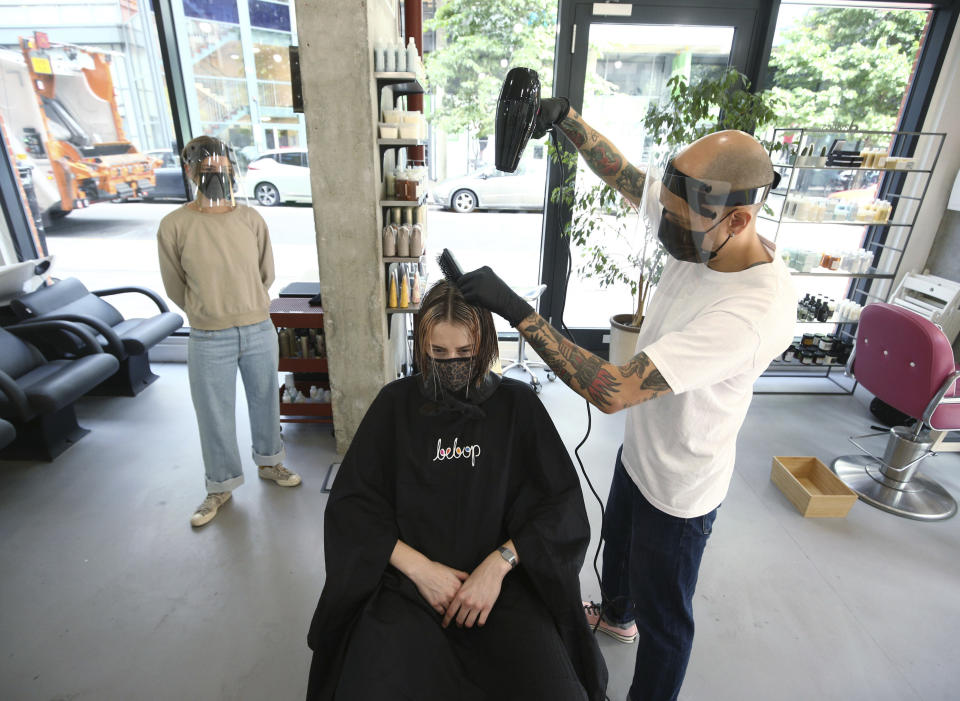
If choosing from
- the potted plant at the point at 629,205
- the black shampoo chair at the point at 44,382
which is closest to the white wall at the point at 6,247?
the black shampoo chair at the point at 44,382

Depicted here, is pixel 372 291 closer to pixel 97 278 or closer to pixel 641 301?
pixel 641 301

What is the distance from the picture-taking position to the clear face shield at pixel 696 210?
107 centimetres

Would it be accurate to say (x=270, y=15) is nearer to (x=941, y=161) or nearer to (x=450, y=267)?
(x=450, y=267)

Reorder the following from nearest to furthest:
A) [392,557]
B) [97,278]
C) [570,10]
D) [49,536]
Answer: [392,557] < [49,536] < [570,10] < [97,278]

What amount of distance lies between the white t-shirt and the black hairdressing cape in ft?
0.78

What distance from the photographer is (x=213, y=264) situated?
2.11 meters

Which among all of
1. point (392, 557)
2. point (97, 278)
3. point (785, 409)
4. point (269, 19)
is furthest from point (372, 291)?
point (97, 278)

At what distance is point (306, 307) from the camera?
9.84 ft

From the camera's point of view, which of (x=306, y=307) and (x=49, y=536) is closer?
(x=49, y=536)

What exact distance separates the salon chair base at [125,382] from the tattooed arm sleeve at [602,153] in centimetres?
320

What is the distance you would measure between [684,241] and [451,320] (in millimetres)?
572

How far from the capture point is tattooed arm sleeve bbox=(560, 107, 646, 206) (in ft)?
5.09

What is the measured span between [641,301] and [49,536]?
341 cm

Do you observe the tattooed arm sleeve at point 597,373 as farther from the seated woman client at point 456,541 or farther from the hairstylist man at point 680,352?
the seated woman client at point 456,541
